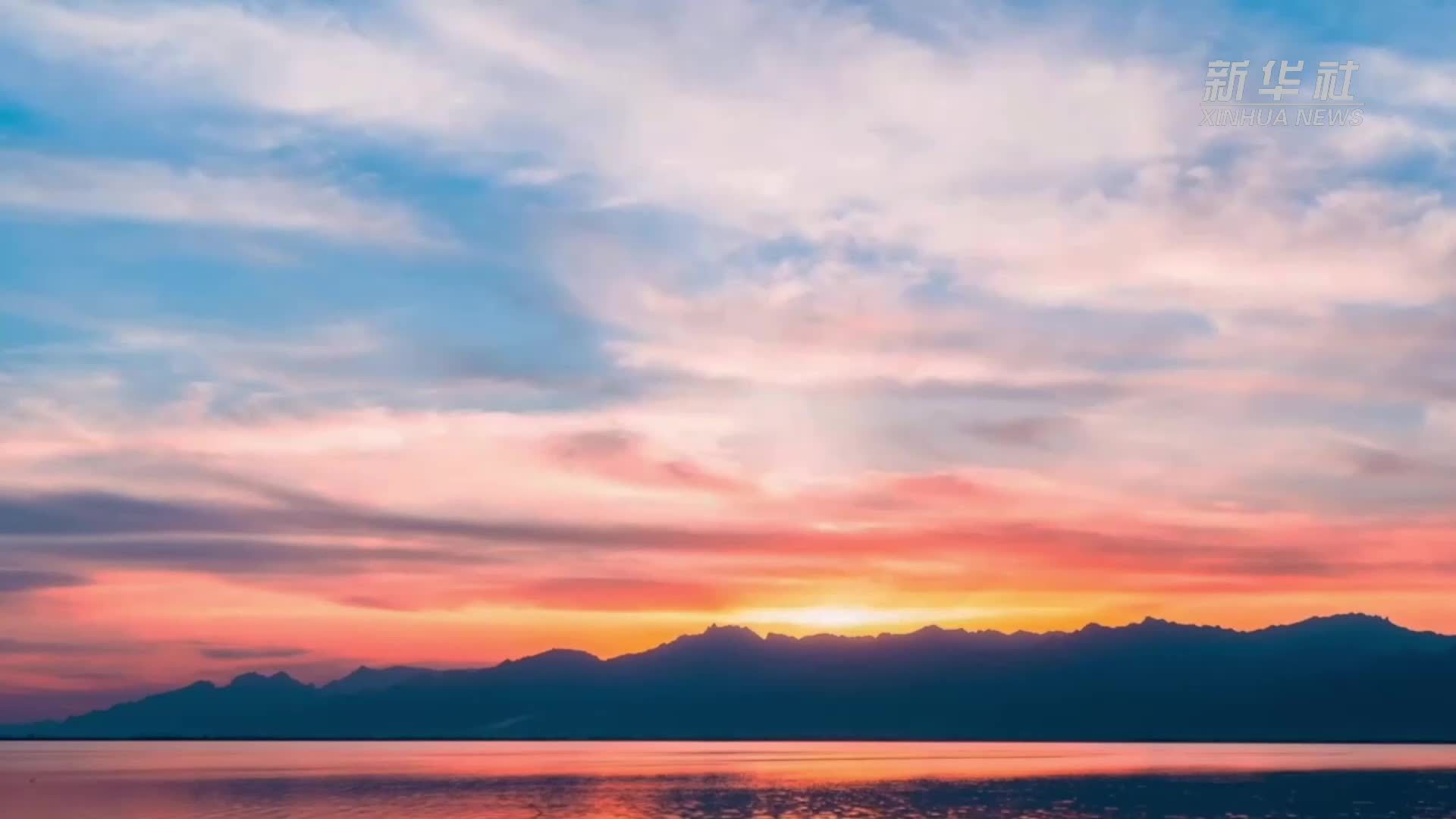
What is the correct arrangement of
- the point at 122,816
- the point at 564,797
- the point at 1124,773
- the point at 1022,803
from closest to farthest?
1. the point at 122,816
2. the point at 1022,803
3. the point at 564,797
4. the point at 1124,773

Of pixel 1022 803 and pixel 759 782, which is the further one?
pixel 759 782

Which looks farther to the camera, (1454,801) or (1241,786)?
(1241,786)

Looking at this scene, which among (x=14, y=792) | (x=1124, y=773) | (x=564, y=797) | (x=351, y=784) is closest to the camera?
(x=564, y=797)

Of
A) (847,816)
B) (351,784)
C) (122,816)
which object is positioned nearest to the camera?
(847,816)

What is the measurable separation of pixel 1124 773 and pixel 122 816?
5173 inches

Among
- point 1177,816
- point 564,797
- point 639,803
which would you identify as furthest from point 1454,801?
point 564,797

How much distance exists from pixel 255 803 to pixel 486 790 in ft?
109

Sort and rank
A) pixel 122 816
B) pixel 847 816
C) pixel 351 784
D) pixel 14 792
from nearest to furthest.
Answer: pixel 847 816 < pixel 122 816 < pixel 14 792 < pixel 351 784

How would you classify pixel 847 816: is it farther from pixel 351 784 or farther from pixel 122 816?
pixel 351 784

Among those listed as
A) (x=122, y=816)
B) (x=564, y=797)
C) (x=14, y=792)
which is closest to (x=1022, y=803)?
(x=564, y=797)

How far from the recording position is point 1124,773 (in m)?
193

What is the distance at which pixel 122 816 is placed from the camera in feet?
356

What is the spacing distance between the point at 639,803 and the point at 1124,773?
95085 mm

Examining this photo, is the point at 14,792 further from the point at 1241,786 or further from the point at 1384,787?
the point at 1384,787
